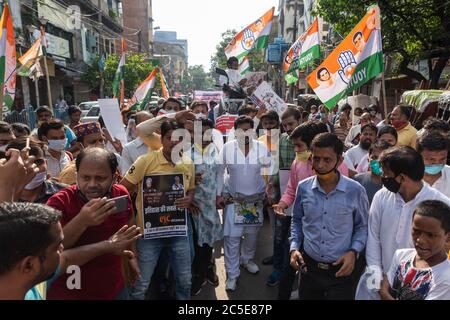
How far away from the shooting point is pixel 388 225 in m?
2.31

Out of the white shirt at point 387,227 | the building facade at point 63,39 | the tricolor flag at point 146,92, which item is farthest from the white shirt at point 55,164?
the building facade at point 63,39

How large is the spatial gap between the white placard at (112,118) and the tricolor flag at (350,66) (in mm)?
2679

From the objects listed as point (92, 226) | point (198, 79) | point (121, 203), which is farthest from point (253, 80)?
point (198, 79)

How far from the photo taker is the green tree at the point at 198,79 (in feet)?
381

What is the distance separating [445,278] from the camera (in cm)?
177

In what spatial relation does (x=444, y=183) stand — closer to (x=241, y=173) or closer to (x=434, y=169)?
(x=434, y=169)

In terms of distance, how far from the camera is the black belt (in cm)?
254

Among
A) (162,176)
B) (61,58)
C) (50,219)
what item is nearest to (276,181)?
(162,176)

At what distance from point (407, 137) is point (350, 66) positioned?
1.29 m

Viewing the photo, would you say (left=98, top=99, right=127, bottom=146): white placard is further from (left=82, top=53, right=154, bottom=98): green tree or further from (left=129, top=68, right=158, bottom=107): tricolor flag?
(left=82, top=53, right=154, bottom=98): green tree

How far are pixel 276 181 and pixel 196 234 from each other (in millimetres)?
1114

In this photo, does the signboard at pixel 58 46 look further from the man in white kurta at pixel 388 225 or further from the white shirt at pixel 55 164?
the man in white kurta at pixel 388 225

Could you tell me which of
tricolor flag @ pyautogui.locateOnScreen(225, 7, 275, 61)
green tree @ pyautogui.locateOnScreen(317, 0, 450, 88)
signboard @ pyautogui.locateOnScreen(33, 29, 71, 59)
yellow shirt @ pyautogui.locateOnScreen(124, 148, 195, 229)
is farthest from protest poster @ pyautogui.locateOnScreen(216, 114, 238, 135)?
signboard @ pyautogui.locateOnScreen(33, 29, 71, 59)

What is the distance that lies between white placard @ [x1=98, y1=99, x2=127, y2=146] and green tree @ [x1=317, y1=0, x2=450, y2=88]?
939 centimetres
